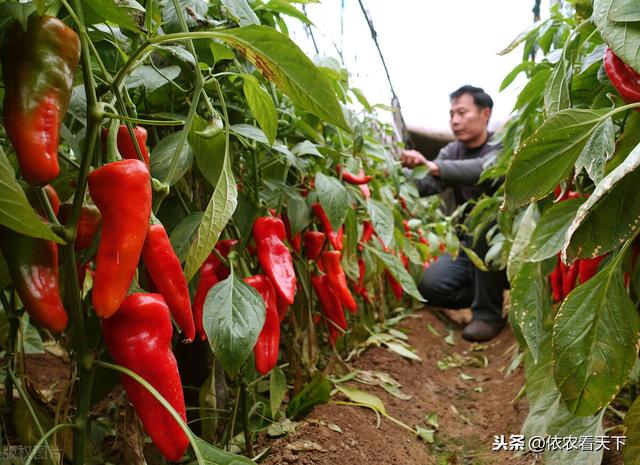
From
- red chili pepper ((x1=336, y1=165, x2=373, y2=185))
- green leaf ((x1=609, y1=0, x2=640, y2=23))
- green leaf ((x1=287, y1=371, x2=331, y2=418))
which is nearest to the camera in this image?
green leaf ((x1=609, y1=0, x2=640, y2=23))

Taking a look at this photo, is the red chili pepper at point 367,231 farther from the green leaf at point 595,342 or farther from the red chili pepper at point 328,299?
the green leaf at point 595,342

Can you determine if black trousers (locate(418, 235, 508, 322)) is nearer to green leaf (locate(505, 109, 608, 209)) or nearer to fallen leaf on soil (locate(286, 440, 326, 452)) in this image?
fallen leaf on soil (locate(286, 440, 326, 452))

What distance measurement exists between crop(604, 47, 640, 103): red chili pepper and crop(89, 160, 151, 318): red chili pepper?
586 mm

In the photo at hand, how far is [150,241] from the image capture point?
0.59m

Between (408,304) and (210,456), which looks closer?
(210,456)

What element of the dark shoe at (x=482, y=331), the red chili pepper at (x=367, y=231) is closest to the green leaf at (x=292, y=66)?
the red chili pepper at (x=367, y=231)

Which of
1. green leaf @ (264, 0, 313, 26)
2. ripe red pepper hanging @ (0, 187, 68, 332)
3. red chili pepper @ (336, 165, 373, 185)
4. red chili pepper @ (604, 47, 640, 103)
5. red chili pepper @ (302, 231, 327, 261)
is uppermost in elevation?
green leaf @ (264, 0, 313, 26)

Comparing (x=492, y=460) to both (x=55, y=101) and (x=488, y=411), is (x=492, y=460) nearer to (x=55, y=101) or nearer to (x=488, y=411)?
(x=488, y=411)

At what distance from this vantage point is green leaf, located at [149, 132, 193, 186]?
74cm

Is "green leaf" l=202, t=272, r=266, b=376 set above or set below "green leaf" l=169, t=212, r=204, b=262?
below

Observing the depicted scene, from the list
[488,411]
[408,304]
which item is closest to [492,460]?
[488,411]

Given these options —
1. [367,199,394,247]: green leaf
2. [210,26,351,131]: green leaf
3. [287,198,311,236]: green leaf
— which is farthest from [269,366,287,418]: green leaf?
[210,26,351,131]: green leaf

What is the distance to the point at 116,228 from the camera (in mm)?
530

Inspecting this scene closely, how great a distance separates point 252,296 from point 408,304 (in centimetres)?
237
